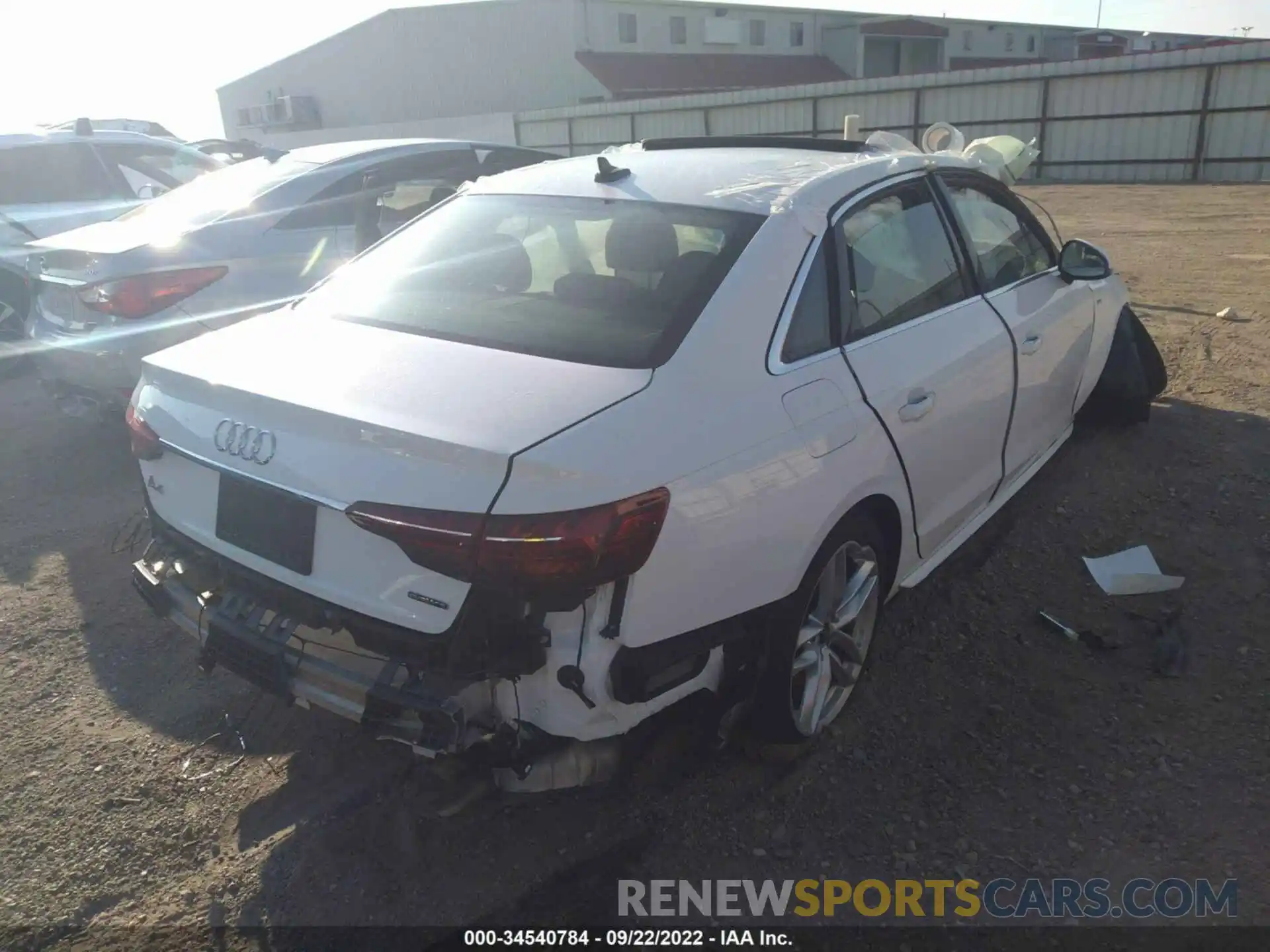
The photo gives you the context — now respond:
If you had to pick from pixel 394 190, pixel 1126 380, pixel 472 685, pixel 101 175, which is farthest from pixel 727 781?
pixel 101 175

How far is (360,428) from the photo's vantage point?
2.22 metres

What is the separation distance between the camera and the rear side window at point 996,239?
147 inches

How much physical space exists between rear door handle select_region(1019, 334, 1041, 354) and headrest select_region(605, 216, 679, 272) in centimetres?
166

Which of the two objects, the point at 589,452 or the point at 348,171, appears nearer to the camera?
the point at 589,452

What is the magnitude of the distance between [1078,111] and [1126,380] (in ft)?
64.1

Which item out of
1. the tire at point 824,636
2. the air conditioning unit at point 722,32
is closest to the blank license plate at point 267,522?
the tire at point 824,636

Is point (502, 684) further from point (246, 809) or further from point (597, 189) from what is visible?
point (597, 189)

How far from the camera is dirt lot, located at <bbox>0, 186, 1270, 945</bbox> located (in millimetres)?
2541

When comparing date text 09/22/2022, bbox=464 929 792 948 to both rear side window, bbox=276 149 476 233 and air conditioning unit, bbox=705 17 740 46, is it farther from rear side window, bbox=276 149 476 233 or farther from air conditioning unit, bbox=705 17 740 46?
air conditioning unit, bbox=705 17 740 46

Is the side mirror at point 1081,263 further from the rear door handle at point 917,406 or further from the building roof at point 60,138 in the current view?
the building roof at point 60,138

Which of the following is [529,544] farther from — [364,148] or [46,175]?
[46,175]

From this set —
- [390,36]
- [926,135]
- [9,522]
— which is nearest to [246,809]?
[9,522]

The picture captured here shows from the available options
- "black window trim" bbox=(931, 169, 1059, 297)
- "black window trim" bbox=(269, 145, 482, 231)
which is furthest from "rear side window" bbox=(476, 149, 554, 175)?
"black window trim" bbox=(931, 169, 1059, 297)

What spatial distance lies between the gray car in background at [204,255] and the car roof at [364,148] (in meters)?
0.01
